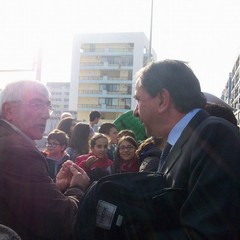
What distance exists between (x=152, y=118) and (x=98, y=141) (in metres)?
3.32

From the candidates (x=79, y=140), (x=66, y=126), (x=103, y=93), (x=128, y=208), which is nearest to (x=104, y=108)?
(x=103, y=93)

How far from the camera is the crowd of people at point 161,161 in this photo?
128cm

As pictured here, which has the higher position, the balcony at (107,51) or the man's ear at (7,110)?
the balcony at (107,51)

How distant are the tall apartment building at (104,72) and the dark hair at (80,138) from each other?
60.0 metres

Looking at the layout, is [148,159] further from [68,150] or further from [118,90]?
[118,90]

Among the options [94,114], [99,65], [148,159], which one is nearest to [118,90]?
[99,65]

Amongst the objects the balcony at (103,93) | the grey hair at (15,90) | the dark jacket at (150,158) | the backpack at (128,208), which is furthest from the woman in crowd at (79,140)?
the balcony at (103,93)

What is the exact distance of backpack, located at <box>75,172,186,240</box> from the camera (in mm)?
1365

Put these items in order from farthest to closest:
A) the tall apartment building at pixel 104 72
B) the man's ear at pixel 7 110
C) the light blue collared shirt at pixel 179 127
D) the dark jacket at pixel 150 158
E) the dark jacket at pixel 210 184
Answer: the tall apartment building at pixel 104 72, the dark jacket at pixel 150 158, the man's ear at pixel 7 110, the light blue collared shirt at pixel 179 127, the dark jacket at pixel 210 184

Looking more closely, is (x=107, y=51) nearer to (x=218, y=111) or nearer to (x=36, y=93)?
(x=36, y=93)

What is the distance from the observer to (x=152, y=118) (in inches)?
67.6

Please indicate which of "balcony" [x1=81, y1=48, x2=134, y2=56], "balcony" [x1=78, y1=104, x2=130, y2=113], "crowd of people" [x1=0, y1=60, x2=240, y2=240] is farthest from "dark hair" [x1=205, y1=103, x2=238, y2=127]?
"balcony" [x1=81, y1=48, x2=134, y2=56]

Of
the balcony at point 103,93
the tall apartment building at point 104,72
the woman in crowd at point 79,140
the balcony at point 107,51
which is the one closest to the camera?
the woman in crowd at point 79,140

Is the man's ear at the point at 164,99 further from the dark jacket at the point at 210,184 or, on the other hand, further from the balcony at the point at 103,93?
the balcony at the point at 103,93
